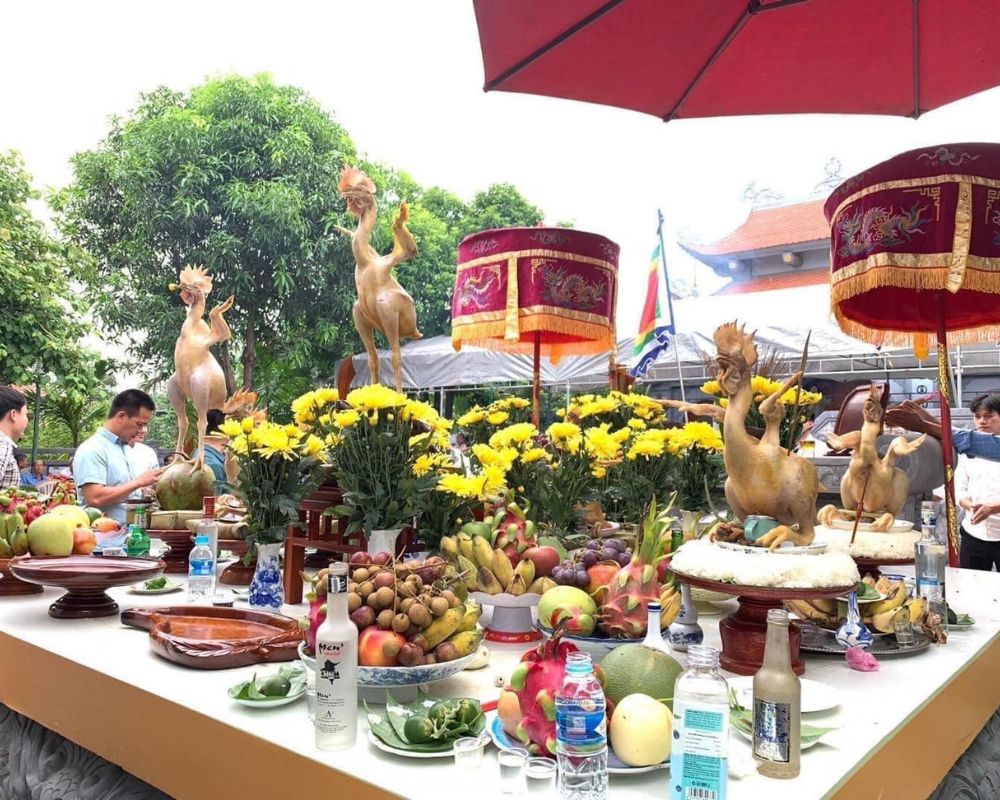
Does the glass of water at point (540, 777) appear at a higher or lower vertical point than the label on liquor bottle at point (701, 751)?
lower

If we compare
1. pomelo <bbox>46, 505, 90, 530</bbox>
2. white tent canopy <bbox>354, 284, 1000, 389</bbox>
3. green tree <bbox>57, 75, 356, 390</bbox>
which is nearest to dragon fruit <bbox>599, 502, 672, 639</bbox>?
pomelo <bbox>46, 505, 90, 530</bbox>

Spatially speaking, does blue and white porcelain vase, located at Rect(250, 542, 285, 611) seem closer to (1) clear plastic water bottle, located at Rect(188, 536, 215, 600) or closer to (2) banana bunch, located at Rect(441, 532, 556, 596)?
(1) clear plastic water bottle, located at Rect(188, 536, 215, 600)

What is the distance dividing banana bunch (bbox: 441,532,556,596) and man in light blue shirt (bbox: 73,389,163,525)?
2.20 m

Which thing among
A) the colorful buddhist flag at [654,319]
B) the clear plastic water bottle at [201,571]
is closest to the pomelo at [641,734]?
the clear plastic water bottle at [201,571]

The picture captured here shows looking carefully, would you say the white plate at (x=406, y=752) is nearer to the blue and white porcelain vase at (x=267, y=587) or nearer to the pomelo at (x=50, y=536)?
the blue and white porcelain vase at (x=267, y=587)

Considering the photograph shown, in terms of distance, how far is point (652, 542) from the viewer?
171 centimetres

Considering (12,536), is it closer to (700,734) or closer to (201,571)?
(201,571)

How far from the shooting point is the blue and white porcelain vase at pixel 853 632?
5.39ft

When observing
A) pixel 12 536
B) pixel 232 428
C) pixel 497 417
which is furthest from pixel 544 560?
pixel 12 536

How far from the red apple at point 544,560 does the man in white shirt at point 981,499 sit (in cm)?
285

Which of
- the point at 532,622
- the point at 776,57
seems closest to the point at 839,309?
the point at 776,57

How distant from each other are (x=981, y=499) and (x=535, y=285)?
2458 millimetres

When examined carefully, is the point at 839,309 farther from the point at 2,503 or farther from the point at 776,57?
the point at 2,503

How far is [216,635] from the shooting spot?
1.70 meters
